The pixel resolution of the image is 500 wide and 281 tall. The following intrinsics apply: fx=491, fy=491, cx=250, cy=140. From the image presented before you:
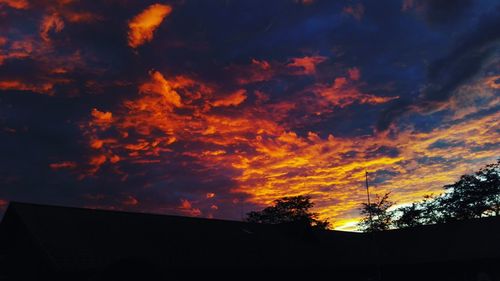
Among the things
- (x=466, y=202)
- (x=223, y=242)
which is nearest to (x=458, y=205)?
(x=466, y=202)

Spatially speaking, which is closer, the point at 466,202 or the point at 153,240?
the point at 153,240

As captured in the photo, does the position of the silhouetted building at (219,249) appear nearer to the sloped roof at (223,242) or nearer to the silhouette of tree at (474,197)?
the sloped roof at (223,242)

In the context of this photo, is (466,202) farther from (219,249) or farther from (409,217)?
(219,249)

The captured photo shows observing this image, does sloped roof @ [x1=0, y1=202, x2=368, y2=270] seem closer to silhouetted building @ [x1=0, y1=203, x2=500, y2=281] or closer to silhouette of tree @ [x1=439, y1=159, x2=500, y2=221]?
silhouetted building @ [x1=0, y1=203, x2=500, y2=281]

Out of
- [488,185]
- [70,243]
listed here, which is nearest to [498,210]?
[488,185]

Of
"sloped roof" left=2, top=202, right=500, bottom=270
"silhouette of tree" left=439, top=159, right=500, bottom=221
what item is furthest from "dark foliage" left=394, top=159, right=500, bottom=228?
"sloped roof" left=2, top=202, right=500, bottom=270

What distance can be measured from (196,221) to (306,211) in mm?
44755

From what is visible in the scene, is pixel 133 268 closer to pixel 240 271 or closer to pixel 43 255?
pixel 43 255

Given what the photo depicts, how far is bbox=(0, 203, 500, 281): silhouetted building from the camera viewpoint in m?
25.3

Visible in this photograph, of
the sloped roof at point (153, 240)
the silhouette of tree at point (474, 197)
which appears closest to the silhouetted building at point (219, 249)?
the sloped roof at point (153, 240)

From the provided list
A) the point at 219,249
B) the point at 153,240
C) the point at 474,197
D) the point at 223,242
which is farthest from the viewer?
the point at 474,197

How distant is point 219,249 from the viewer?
32656 millimetres

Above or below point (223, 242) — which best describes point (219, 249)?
below

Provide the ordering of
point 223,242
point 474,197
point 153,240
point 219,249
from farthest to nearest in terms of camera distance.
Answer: point 474,197 < point 223,242 < point 219,249 < point 153,240
